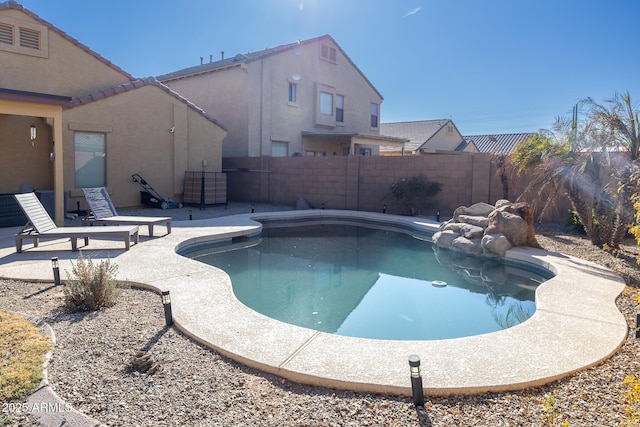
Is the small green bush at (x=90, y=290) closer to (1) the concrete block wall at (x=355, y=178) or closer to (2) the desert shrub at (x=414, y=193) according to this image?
(2) the desert shrub at (x=414, y=193)

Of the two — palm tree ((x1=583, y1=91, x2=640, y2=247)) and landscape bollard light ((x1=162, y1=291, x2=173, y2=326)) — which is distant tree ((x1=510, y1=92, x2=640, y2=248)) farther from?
landscape bollard light ((x1=162, y1=291, x2=173, y2=326))

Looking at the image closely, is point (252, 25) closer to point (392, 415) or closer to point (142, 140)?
point (142, 140)

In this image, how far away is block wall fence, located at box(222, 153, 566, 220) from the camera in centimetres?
1397

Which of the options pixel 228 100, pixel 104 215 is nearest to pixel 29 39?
pixel 104 215

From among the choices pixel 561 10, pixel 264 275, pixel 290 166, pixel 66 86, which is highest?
pixel 561 10

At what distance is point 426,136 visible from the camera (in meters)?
31.6

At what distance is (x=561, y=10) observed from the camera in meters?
14.1

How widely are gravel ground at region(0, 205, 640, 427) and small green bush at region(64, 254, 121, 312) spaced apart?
0.69 m

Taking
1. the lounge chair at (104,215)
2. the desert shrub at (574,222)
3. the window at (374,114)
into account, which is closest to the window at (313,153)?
the window at (374,114)

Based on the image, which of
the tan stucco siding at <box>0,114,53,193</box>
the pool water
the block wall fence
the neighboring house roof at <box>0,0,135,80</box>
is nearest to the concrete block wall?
the block wall fence

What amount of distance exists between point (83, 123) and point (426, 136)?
77.1 ft

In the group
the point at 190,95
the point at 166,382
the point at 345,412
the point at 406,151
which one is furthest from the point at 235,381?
the point at 406,151

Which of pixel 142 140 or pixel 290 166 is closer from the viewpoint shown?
→ pixel 142 140

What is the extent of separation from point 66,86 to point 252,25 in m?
7.01
